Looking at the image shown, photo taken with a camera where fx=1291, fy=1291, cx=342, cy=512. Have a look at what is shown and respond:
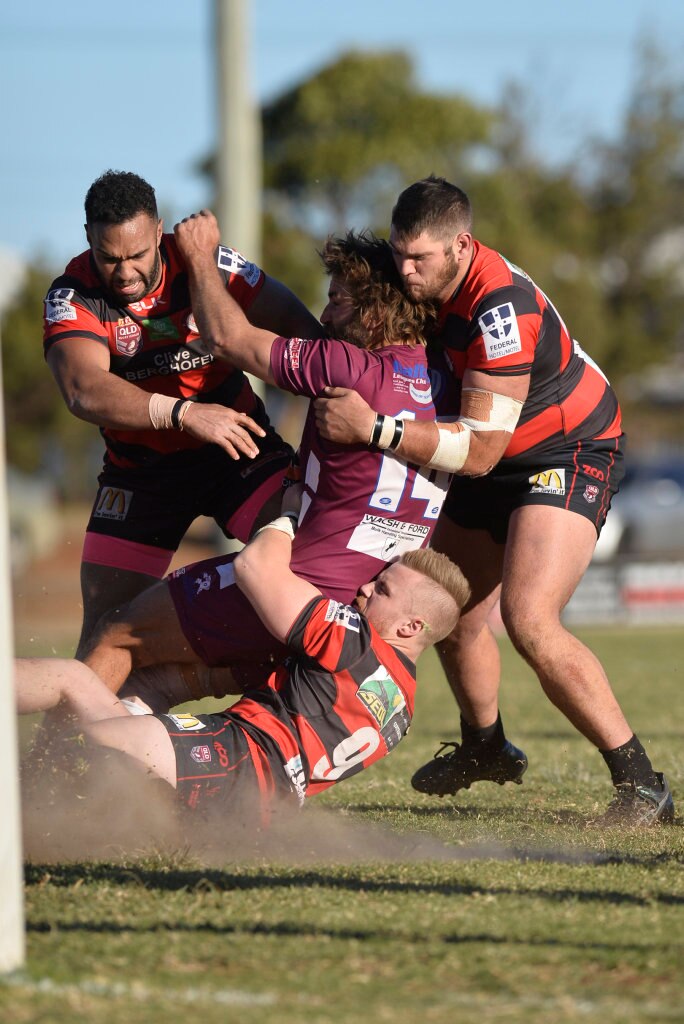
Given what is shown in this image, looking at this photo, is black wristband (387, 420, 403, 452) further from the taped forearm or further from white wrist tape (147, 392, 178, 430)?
white wrist tape (147, 392, 178, 430)

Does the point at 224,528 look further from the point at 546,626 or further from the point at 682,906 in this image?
the point at 682,906

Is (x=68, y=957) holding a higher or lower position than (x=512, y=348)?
lower

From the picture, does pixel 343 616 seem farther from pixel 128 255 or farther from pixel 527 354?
pixel 128 255

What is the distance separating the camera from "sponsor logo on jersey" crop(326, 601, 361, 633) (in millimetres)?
4387

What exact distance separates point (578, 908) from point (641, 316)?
43.1 m

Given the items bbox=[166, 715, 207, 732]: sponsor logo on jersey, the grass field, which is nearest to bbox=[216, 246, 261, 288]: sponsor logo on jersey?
bbox=[166, 715, 207, 732]: sponsor logo on jersey

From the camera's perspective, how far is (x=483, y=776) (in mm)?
5887

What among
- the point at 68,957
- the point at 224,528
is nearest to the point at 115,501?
the point at 224,528

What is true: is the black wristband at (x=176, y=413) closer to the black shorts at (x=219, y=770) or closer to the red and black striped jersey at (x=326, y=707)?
the red and black striped jersey at (x=326, y=707)

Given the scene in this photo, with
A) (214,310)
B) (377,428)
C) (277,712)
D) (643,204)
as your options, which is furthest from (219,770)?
(643,204)

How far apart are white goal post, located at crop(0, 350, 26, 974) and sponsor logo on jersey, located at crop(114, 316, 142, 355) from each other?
2.20 metres

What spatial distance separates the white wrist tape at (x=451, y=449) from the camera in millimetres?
4746

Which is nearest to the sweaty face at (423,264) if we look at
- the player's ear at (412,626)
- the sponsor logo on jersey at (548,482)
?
the sponsor logo on jersey at (548,482)

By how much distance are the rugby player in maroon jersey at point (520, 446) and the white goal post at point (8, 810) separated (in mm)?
1785
